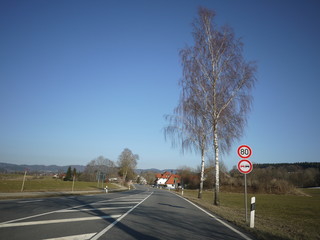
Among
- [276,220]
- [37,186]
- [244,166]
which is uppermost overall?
[244,166]

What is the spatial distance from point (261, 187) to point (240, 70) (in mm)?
64780

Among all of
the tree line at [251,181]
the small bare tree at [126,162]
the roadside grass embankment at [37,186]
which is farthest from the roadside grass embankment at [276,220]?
the small bare tree at [126,162]

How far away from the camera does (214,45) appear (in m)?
17.6

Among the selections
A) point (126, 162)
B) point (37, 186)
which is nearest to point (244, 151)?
point (37, 186)

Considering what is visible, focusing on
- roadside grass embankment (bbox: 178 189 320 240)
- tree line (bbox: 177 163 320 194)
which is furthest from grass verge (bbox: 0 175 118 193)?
tree line (bbox: 177 163 320 194)

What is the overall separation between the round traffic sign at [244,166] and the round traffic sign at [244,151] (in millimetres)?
205

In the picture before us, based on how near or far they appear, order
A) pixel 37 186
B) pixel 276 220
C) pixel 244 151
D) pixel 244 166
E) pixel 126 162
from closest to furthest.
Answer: pixel 244 166
pixel 244 151
pixel 276 220
pixel 37 186
pixel 126 162

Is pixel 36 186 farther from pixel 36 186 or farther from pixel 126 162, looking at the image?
pixel 126 162

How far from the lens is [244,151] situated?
9.95 meters

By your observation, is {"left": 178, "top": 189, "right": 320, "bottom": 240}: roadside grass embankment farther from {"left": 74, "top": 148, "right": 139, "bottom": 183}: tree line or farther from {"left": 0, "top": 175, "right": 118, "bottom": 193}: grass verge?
{"left": 74, "top": 148, "right": 139, "bottom": 183}: tree line

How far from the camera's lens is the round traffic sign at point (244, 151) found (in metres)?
9.89

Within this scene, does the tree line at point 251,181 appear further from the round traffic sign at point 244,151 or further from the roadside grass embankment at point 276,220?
the round traffic sign at point 244,151

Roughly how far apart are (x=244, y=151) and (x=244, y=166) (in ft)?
2.03

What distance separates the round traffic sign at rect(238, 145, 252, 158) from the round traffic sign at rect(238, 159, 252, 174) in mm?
205
